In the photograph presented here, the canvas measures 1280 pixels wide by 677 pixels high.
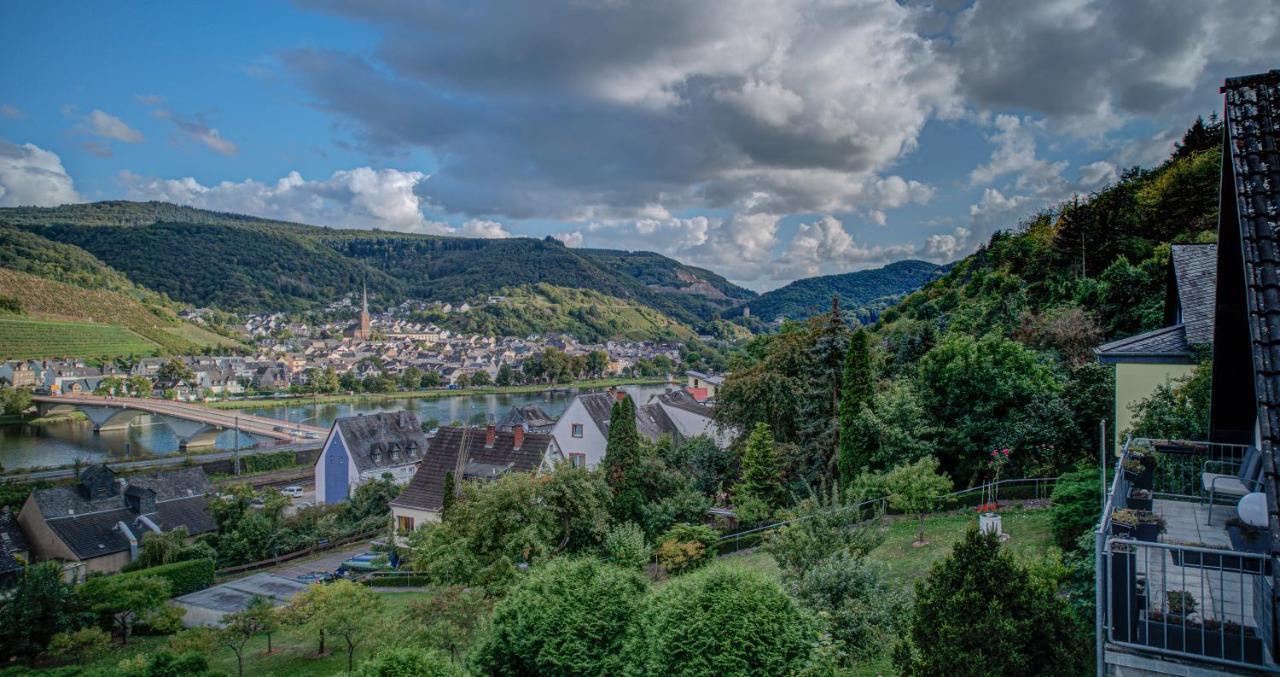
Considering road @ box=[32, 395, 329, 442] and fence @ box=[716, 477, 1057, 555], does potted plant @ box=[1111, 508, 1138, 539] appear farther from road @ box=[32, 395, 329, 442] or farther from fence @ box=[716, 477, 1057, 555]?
road @ box=[32, 395, 329, 442]

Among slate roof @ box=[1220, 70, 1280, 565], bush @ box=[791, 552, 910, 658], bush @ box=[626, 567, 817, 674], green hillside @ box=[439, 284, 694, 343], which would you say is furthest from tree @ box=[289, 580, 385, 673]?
green hillside @ box=[439, 284, 694, 343]

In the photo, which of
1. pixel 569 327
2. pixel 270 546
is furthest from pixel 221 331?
pixel 270 546

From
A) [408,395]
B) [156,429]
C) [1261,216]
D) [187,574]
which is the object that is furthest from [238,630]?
[408,395]

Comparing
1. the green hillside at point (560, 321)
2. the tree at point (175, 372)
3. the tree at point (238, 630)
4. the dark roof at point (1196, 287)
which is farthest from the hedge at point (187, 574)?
the green hillside at point (560, 321)

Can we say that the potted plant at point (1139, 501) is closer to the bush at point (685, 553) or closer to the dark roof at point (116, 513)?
the bush at point (685, 553)

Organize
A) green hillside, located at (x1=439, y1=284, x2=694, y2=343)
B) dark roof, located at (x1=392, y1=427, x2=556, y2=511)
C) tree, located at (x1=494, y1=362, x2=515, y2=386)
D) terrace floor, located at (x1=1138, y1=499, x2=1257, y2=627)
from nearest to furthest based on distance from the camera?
terrace floor, located at (x1=1138, y1=499, x2=1257, y2=627) → dark roof, located at (x1=392, y1=427, x2=556, y2=511) → tree, located at (x1=494, y1=362, x2=515, y2=386) → green hillside, located at (x1=439, y1=284, x2=694, y2=343)

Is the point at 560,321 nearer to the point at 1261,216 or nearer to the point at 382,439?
the point at 382,439
